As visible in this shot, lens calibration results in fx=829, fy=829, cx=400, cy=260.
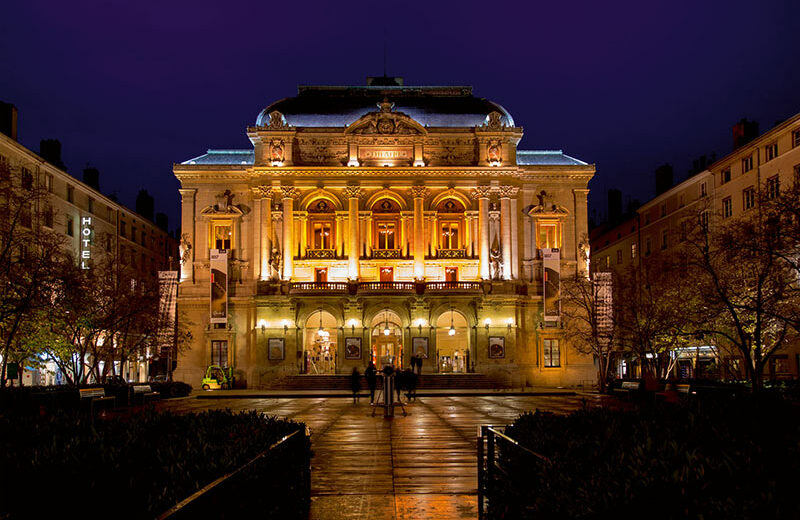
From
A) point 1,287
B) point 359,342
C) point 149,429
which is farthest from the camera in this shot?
point 359,342

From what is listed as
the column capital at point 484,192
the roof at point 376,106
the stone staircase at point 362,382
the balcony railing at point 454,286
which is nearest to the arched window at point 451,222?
the column capital at point 484,192

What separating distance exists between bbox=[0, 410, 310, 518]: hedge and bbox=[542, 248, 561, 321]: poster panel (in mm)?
51259

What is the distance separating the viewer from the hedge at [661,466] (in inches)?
240

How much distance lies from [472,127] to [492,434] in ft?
184

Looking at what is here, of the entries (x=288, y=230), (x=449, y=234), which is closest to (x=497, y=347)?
(x=449, y=234)

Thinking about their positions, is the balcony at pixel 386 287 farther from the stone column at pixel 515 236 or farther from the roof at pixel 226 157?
the roof at pixel 226 157

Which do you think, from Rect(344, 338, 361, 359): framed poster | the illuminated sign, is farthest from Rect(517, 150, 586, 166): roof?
the illuminated sign

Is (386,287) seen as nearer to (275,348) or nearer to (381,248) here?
(381,248)

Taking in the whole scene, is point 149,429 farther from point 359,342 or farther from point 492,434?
point 359,342

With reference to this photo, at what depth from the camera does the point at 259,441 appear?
10203 mm

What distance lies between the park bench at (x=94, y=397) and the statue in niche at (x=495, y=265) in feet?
118

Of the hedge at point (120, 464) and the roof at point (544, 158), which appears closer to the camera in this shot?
the hedge at point (120, 464)

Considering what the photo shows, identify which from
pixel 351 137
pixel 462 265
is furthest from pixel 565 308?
pixel 351 137

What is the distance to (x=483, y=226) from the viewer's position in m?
64.4
